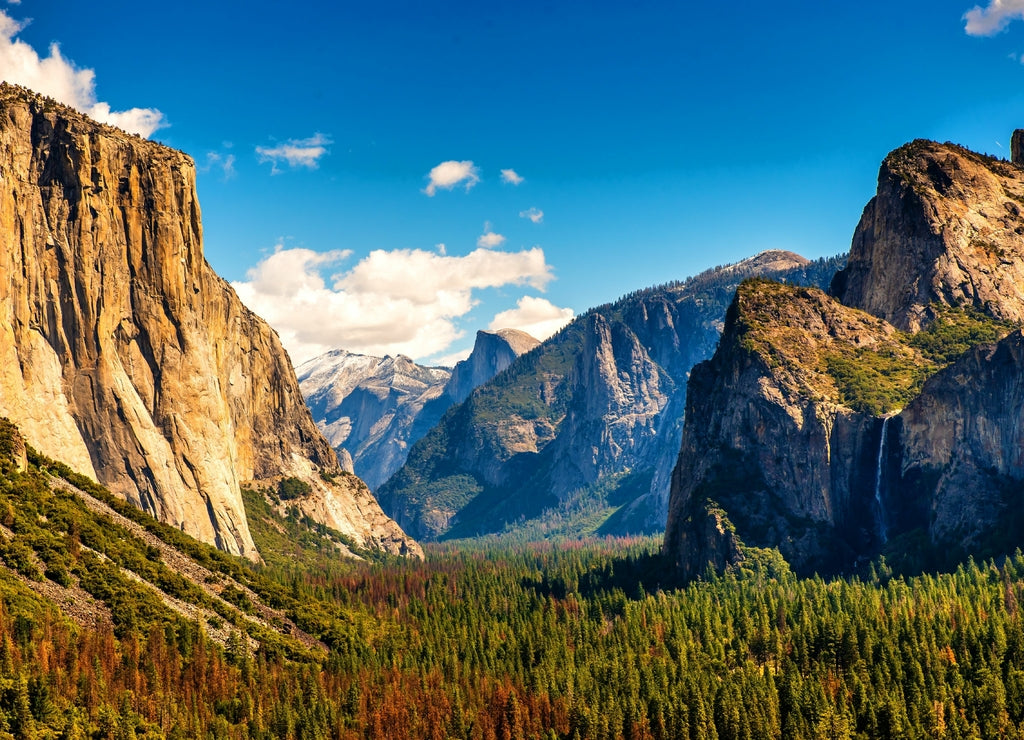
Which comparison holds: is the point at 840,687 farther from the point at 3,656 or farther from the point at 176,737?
the point at 3,656

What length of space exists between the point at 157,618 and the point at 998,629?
404 feet

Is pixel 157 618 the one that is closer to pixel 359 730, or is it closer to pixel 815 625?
pixel 359 730

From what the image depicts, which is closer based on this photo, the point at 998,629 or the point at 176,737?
the point at 176,737

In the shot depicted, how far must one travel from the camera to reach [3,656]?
132125 mm

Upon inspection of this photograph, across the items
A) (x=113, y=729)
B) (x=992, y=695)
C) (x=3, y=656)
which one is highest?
(x=3, y=656)

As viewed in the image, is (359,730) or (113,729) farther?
(359,730)

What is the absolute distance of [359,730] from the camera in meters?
151

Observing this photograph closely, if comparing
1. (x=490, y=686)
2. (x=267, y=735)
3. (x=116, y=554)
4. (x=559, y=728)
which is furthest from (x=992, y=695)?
(x=116, y=554)

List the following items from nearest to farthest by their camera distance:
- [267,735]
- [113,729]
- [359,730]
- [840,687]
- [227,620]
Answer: [113,729], [267,735], [359,730], [840,687], [227,620]

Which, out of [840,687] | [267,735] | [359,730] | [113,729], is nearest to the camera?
[113,729]

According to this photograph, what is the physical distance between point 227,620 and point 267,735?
157 ft

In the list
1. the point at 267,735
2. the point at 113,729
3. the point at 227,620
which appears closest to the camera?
the point at 113,729

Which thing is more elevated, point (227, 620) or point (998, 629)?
point (227, 620)

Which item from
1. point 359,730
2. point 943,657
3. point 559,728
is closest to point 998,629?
point 943,657
